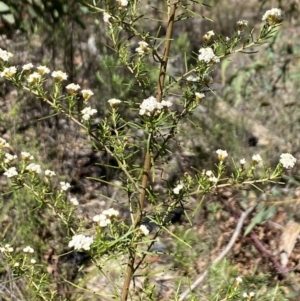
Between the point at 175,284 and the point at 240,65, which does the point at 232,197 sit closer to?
the point at 175,284

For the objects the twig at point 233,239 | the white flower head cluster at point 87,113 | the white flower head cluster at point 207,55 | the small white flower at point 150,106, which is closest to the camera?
the small white flower at point 150,106

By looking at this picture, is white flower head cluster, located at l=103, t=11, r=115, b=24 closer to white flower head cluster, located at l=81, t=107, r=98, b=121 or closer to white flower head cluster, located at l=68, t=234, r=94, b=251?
white flower head cluster, located at l=81, t=107, r=98, b=121

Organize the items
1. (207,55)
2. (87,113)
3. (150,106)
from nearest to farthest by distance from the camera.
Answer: (150,106), (207,55), (87,113)

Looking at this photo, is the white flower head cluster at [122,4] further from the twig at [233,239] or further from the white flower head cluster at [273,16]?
the twig at [233,239]

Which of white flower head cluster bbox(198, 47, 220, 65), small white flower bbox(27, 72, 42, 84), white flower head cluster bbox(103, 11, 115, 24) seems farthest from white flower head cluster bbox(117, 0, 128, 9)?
small white flower bbox(27, 72, 42, 84)

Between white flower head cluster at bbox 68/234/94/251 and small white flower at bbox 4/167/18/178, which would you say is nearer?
white flower head cluster at bbox 68/234/94/251

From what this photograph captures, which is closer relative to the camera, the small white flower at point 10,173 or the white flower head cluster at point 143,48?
the white flower head cluster at point 143,48

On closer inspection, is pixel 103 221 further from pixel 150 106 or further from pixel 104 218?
pixel 150 106

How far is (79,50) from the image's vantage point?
380 centimetres

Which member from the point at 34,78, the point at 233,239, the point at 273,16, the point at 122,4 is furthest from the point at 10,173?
the point at 233,239

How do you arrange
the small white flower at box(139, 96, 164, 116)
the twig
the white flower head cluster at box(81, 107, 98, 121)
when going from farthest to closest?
the twig
the white flower head cluster at box(81, 107, 98, 121)
the small white flower at box(139, 96, 164, 116)

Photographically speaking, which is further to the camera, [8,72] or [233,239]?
[233,239]

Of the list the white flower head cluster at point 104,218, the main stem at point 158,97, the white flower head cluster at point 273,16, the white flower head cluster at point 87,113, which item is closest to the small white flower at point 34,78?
the white flower head cluster at point 87,113

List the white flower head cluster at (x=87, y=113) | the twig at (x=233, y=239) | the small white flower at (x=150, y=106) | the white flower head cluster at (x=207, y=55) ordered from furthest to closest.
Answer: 1. the twig at (x=233, y=239)
2. the white flower head cluster at (x=87, y=113)
3. the white flower head cluster at (x=207, y=55)
4. the small white flower at (x=150, y=106)
